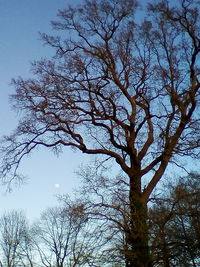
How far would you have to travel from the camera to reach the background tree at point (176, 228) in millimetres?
10469

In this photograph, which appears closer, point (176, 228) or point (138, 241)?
point (138, 241)

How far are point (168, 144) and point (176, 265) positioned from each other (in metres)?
4.16

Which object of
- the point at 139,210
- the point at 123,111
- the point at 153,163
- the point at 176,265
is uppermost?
the point at 123,111

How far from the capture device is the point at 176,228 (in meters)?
11.5

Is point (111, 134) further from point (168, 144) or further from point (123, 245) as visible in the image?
point (123, 245)

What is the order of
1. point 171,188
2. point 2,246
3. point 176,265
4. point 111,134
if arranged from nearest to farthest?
point 176,265, point 171,188, point 111,134, point 2,246

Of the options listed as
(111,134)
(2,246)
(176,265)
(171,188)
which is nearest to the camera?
(176,265)

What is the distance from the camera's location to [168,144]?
1259 cm

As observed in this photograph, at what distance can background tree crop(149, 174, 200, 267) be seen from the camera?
10469 millimetres

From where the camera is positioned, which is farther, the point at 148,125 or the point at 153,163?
the point at 148,125

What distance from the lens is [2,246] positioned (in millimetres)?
35906

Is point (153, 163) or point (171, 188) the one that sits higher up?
point (153, 163)

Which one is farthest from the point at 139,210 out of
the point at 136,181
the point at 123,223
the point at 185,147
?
the point at 185,147

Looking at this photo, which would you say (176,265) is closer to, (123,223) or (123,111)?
(123,223)
